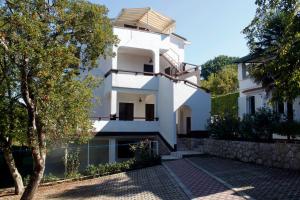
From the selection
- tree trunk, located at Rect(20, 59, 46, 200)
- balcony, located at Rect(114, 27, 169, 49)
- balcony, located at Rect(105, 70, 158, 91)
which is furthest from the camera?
balcony, located at Rect(114, 27, 169, 49)

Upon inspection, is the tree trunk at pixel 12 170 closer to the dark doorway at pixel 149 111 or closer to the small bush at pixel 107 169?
Result: the small bush at pixel 107 169

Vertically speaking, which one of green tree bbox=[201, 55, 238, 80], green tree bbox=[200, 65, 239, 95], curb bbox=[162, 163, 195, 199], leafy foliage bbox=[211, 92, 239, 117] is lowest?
curb bbox=[162, 163, 195, 199]

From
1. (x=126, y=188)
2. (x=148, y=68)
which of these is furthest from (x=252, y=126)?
(x=148, y=68)

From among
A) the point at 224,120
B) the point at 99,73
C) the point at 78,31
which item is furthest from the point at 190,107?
the point at 78,31

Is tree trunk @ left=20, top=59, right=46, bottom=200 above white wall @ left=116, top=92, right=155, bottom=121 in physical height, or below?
below

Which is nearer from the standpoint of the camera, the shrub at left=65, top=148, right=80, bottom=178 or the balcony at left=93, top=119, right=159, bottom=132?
the shrub at left=65, top=148, right=80, bottom=178

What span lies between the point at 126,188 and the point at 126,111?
1375cm

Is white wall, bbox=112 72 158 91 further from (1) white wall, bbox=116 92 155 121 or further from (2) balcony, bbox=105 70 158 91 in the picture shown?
(1) white wall, bbox=116 92 155 121

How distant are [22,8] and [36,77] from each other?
2.40m

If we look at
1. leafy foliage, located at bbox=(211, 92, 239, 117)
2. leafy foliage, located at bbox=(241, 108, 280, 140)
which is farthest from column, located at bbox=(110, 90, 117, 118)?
leafy foliage, located at bbox=(211, 92, 239, 117)

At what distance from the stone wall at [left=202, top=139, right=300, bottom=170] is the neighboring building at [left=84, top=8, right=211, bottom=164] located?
3.48m

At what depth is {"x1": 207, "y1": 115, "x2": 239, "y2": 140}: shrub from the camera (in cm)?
1936

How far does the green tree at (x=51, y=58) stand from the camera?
35.8 ft

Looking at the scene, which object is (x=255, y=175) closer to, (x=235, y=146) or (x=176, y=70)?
(x=235, y=146)
